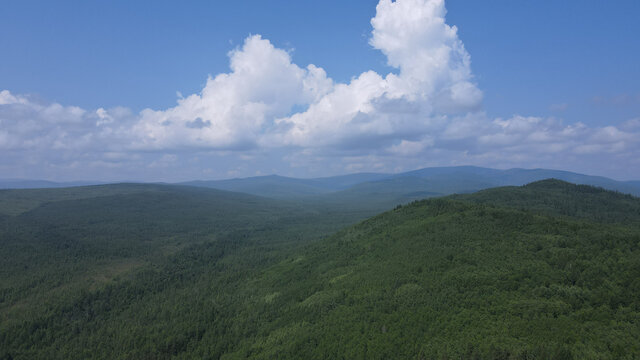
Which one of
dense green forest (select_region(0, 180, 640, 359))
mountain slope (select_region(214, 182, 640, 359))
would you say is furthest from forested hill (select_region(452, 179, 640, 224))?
mountain slope (select_region(214, 182, 640, 359))

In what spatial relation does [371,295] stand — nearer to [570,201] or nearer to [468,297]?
[468,297]

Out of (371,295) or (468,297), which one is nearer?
(468,297)

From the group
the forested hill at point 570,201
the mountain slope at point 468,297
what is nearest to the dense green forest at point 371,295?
the mountain slope at point 468,297

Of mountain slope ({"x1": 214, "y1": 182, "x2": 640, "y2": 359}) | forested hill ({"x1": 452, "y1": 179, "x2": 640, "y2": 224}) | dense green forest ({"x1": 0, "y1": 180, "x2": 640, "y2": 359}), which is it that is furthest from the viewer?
forested hill ({"x1": 452, "y1": 179, "x2": 640, "y2": 224})

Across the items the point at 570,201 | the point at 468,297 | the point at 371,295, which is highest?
the point at 570,201

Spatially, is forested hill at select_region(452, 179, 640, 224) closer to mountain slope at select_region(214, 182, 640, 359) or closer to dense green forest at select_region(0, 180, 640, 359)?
dense green forest at select_region(0, 180, 640, 359)

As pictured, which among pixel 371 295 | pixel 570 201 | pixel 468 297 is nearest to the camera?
pixel 468 297

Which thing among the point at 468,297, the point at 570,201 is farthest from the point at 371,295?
the point at 570,201

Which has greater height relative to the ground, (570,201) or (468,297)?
(570,201)

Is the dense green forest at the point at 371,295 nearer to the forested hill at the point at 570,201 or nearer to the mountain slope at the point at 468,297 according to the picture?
the mountain slope at the point at 468,297
